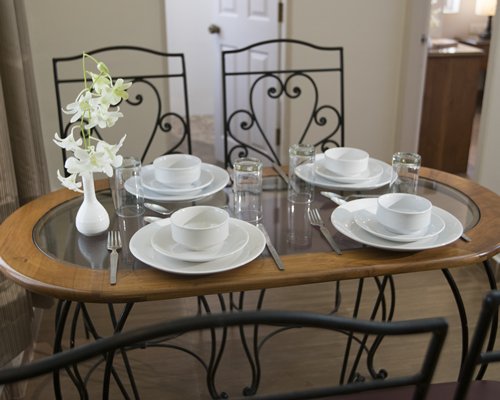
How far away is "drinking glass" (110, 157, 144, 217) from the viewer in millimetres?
1702

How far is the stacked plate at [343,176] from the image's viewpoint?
5.99 ft

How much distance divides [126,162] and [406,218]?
777 millimetres

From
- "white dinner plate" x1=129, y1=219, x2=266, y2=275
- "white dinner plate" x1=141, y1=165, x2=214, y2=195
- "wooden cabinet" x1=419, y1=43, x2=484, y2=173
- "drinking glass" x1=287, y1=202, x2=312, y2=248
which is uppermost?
"white dinner plate" x1=141, y1=165, x2=214, y2=195

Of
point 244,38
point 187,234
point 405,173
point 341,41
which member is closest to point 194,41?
point 244,38

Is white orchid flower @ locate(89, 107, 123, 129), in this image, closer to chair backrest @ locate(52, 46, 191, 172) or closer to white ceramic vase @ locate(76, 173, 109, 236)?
white ceramic vase @ locate(76, 173, 109, 236)

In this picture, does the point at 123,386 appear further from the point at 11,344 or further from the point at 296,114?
the point at 296,114

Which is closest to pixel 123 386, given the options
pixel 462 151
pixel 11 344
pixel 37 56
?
pixel 11 344

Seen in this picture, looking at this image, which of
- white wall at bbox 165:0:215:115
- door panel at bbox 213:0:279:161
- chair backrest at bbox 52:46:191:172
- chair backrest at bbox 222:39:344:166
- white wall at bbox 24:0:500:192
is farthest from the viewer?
white wall at bbox 165:0:215:115

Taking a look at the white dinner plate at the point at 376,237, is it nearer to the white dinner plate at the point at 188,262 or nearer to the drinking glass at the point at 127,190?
the white dinner plate at the point at 188,262

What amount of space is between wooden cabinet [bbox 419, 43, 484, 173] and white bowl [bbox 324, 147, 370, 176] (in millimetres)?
2190

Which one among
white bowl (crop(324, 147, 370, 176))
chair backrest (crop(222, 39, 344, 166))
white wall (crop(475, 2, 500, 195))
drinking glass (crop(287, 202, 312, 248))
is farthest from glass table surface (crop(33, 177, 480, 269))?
chair backrest (crop(222, 39, 344, 166))

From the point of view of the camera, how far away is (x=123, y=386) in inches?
82.3

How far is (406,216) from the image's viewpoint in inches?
57.9

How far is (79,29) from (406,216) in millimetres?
2166
